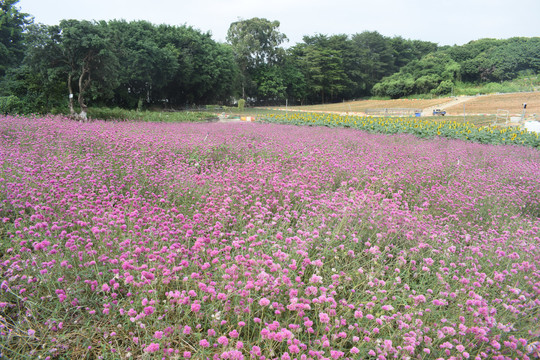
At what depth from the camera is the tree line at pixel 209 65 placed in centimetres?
1906

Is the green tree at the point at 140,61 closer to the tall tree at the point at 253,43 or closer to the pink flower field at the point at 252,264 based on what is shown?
the tall tree at the point at 253,43

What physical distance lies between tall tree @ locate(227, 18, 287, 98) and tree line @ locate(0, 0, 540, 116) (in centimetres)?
16

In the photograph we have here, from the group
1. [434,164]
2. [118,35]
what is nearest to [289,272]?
[434,164]

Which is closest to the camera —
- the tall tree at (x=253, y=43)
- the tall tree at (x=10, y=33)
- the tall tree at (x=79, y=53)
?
the tall tree at (x=79, y=53)

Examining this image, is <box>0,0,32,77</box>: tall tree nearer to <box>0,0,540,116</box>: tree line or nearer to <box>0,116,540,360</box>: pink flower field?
<box>0,0,540,116</box>: tree line

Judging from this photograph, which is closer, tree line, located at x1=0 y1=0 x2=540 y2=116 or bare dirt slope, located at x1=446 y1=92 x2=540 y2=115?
tree line, located at x1=0 y1=0 x2=540 y2=116

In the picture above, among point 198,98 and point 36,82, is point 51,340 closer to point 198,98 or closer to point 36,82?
point 36,82

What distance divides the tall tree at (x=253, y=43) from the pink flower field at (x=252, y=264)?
50168 millimetres

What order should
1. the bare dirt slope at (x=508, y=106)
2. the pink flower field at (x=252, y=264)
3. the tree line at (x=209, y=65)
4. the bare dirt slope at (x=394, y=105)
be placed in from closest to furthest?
1. the pink flower field at (x=252, y=264)
2. the tree line at (x=209, y=65)
3. the bare dirt slope at (x=508, y=106)
4. the bare dirt slope at (x=394, y=105)

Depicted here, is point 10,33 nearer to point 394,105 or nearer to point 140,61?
point 140,61

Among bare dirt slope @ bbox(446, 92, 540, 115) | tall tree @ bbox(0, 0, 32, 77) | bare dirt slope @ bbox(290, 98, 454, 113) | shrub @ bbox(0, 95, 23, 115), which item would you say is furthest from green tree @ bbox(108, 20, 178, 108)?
bare dirt slope @ bbox(446, 92, 540, 115)

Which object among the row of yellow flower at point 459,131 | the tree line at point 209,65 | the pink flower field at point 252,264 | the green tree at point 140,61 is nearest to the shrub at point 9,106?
the tree line at point 209,65

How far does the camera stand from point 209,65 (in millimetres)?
37312

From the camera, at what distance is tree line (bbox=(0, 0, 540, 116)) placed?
750 inches
